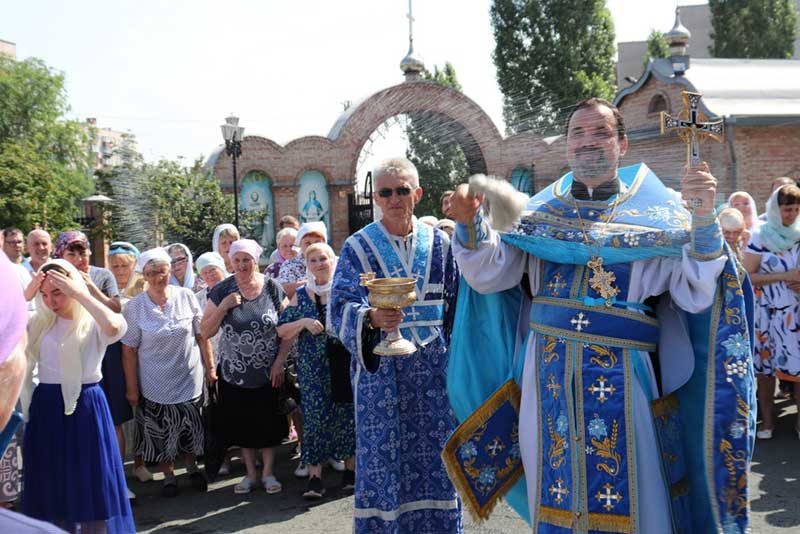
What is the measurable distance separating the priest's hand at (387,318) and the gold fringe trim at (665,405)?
1.20 metres

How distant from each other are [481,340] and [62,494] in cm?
270

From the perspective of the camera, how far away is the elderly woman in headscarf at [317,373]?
6.58 m

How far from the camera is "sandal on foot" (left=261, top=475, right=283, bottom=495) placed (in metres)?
6.67

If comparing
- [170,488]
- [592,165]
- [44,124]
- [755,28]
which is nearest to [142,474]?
[170,488]

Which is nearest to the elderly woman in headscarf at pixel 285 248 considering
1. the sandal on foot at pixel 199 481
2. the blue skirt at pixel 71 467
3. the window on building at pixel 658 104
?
the sandal on foot at pixel 199 481

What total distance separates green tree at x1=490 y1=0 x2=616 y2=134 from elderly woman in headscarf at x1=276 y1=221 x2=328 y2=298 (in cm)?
1691

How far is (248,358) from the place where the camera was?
22.3 ft

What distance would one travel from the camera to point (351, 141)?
2338 cm

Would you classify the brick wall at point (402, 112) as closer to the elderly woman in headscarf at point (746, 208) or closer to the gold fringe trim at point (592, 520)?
the elderly woman in headscarf at point (746, 208)

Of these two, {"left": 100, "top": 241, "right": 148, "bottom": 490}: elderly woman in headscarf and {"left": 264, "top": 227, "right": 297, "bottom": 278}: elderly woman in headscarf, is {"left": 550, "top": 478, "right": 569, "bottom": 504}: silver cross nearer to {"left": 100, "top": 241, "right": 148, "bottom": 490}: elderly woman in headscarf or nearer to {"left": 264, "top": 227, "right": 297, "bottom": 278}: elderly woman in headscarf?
{"left": 100, "top": 241, "right": 148, "bottom": 490}: elderly woman in headscarf

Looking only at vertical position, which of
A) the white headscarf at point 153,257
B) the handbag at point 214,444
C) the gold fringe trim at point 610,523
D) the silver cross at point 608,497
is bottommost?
the handbag at point 214,444

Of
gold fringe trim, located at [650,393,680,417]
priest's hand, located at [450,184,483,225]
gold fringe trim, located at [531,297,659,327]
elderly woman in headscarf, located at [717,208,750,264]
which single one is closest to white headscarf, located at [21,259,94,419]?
priest's hand, located at [450,184,483,225]

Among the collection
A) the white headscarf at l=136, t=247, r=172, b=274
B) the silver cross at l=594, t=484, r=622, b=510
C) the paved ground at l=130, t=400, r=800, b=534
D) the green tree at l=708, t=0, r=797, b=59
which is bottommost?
the paved ground at l=130, t=400, r=800, b=534

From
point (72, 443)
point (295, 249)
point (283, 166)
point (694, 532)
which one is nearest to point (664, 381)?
point (694, 532)
